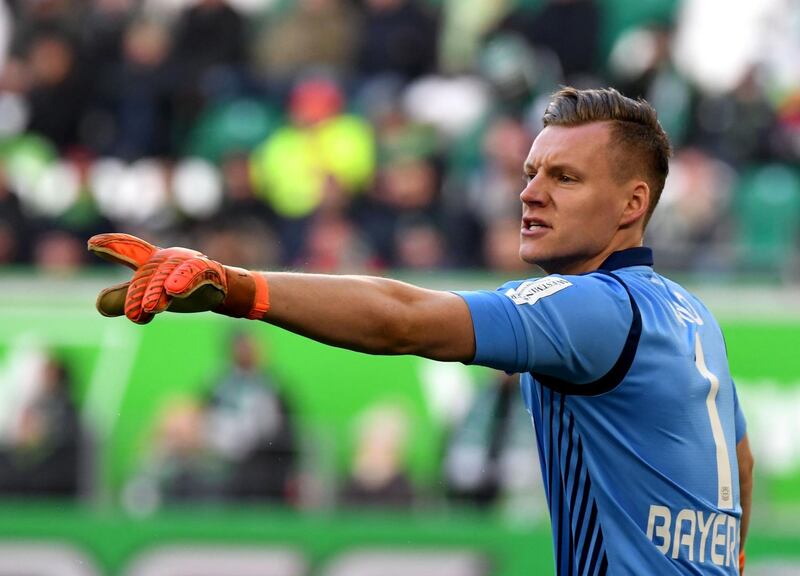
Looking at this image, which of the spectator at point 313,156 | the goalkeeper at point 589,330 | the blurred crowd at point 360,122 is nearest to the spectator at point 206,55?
the blurred crowd at point 360,122

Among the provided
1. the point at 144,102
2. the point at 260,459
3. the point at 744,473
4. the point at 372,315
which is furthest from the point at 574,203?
the point at 144,102

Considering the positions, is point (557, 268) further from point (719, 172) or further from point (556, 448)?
point (719, 172)

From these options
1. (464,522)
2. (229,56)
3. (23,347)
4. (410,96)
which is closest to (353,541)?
(464,522)

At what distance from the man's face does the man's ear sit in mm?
21

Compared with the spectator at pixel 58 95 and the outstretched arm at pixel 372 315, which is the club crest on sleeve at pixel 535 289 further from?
the spectator at pixel 58 95

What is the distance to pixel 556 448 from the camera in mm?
4262

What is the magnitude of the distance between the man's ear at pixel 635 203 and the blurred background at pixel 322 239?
5730 mm

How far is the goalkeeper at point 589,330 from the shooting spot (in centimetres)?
369

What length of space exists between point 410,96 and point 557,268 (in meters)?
9.36

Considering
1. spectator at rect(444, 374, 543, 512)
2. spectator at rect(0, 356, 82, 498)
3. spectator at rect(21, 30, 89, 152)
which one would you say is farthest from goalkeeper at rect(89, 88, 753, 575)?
spectator at rect(21, 30, 89, 152)

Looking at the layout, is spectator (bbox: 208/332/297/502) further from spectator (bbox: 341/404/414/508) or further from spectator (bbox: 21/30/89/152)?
spectator (bbox: 21/30/89/152)

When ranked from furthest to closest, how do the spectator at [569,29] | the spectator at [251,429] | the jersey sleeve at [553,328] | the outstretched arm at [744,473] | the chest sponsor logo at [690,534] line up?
the spectator at [569,29] → the spectator at [251,429] → the outstretched arm at [744,473] → the chest sponsor logo at [690,534] → the jersey sleeve at [553,328]

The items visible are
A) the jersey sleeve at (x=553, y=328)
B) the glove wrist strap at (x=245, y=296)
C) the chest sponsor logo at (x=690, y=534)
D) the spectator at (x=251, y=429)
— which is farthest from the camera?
the spectator at (x=251, y=429)

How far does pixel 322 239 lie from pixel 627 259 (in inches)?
303
